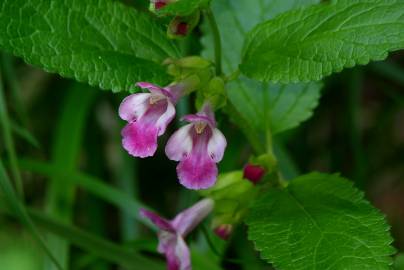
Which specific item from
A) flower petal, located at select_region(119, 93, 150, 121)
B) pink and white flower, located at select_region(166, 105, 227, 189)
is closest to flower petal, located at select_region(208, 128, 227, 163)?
pink and white flower, located at select_region(166, 105, 227, 189)

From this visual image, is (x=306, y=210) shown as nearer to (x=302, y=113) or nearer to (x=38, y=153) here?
(x=302, y=113)

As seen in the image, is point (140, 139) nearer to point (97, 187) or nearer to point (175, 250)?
point (175, 250)

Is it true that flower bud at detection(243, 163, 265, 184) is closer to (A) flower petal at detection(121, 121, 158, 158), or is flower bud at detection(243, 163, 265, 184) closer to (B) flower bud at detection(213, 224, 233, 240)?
(B) flower bud at detection(213, 224, 233, 240)

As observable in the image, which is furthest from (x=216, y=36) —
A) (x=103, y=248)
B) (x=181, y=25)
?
(x=103, y=248)

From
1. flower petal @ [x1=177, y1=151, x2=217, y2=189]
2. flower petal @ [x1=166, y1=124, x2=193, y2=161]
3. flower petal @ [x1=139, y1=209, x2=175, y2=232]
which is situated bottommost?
flower petal @ [x1=139, y1=209, x2=175, y2=232]

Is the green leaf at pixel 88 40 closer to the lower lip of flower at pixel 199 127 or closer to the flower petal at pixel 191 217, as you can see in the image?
the lower lip of flower at pixel 199 127

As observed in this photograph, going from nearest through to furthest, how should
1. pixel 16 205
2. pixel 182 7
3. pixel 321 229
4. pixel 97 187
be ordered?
pixel 182 7, pixel 321 229, pixel 16 205, pixel 97 187
